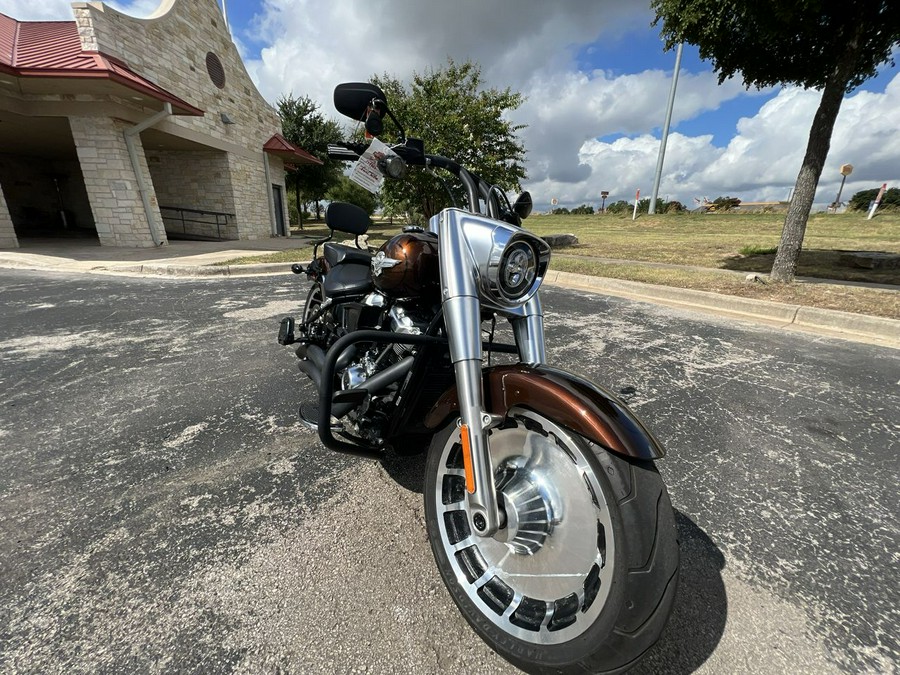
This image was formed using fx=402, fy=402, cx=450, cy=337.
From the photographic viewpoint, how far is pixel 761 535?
1.77 m

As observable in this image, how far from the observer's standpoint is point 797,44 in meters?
7.16

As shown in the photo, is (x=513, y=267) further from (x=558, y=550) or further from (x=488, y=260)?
(x=558, y=550)

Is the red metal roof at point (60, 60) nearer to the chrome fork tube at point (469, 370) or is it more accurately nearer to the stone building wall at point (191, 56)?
the stone building wall at point (191, 56)

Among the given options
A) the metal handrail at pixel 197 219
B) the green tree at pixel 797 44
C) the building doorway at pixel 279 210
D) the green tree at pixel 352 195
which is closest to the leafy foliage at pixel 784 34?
the green tree at pixel 797 44

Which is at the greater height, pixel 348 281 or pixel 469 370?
pixel 348 281

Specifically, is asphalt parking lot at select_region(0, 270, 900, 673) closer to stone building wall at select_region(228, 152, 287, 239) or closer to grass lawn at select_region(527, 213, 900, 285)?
grass lawn at select_region(527, 213, 900, 285)

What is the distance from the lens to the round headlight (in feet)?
4.50

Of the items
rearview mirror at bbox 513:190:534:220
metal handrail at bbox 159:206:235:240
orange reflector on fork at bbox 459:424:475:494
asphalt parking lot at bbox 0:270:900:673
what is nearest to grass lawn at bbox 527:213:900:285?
asphalt parking lot at bbox 0:270:900:673

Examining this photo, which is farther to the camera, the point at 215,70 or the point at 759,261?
the point at 215,70

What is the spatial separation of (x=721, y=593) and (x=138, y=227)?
15.2 m

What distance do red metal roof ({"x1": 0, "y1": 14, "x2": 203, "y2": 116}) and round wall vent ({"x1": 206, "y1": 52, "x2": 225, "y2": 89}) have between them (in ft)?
11.4

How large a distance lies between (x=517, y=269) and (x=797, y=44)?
966 centimetres

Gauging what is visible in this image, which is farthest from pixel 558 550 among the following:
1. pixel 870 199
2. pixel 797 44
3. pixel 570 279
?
pixel 870 199

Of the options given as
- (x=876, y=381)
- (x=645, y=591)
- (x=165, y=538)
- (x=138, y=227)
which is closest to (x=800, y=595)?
(x=645, y=591)
